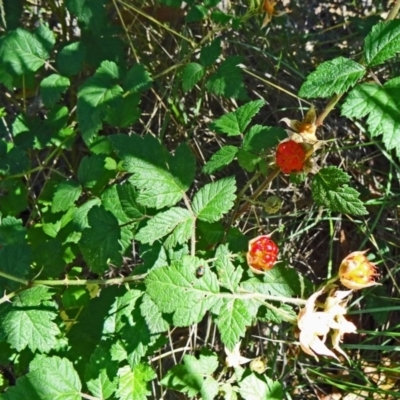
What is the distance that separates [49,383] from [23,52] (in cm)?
97

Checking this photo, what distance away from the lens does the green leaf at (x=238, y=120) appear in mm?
1472

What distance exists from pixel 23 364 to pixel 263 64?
4.28ft

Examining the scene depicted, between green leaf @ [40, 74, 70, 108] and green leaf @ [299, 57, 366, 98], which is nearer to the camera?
green leaf @ [299, 57, 366, 98]

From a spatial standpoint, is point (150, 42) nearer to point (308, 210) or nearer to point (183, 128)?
point (183, 128)

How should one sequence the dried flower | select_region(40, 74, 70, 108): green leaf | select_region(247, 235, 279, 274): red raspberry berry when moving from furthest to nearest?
select_region(40, 74, 70, 108): green leaf, select_region(247, 235, 279, 274): red raspberry berry, the dried flower

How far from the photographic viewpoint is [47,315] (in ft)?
4.68

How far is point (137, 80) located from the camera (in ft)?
5.63

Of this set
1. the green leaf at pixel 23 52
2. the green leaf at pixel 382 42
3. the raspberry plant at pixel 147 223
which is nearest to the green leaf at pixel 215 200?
the raspberry plant at pixel 147 223

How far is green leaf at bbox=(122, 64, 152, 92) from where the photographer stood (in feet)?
5.60

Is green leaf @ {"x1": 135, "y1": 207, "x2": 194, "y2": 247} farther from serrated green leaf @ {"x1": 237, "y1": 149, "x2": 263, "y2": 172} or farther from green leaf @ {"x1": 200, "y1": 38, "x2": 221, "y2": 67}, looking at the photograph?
green leaf @ {"x1": 200, "y1": 38, "x2": 221, "y2": 67}

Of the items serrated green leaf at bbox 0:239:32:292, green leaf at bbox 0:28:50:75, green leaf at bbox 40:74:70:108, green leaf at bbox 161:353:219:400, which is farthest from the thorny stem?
green leaf at bbox 0:28:50:75

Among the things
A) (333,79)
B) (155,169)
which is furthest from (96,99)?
(333,79)

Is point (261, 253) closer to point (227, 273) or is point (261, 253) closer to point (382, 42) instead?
point (227, 273)

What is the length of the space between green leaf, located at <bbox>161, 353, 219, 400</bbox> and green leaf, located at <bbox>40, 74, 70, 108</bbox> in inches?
32.8
